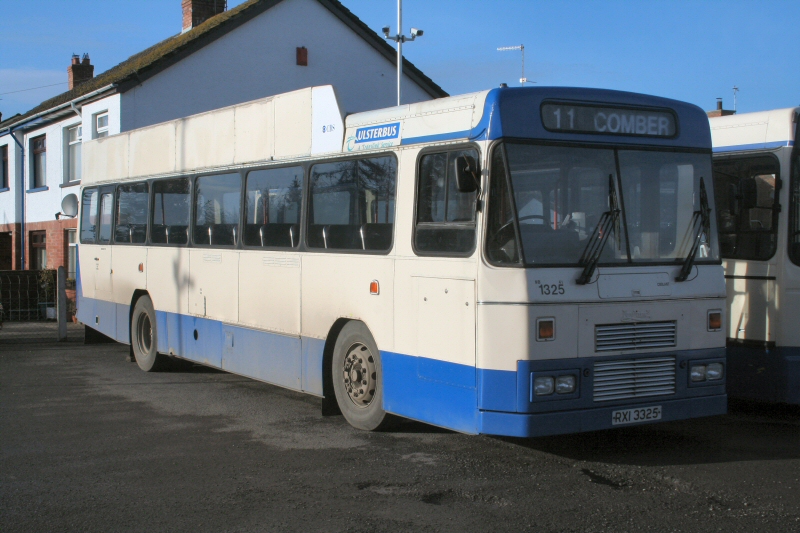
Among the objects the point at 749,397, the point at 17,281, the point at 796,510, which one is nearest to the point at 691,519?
the point at 796,510

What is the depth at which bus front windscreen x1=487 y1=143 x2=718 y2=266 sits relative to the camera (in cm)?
700

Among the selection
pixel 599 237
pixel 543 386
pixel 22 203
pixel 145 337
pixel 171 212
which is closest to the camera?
pixel 543 386

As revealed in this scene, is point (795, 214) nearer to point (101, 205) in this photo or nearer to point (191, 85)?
point (101, 205)

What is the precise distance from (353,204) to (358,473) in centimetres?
273

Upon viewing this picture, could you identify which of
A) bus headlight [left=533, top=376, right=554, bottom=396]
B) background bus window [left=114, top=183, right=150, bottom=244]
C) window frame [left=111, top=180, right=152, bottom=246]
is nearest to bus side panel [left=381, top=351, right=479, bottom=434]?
bus headlight [left=533, top=376, right=554, bottom=396]

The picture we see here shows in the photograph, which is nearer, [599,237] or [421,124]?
[599,237]

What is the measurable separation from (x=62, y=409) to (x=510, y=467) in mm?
5405

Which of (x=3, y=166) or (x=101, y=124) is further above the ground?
(x=101, y=124)

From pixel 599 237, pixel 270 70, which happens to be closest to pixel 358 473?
pixel 599 237

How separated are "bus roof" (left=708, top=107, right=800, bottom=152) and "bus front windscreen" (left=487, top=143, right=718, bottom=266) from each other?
1.73m

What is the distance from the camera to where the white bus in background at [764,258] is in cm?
895

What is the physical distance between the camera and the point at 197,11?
→ 93.2ft

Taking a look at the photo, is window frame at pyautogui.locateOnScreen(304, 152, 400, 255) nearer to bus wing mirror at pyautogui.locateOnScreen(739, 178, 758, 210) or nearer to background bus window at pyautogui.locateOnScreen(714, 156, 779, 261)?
background bus window at pyautogui.locateOnScreen(714, 156, 779, 261)

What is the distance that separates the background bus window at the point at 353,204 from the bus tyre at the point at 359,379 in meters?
0.85
